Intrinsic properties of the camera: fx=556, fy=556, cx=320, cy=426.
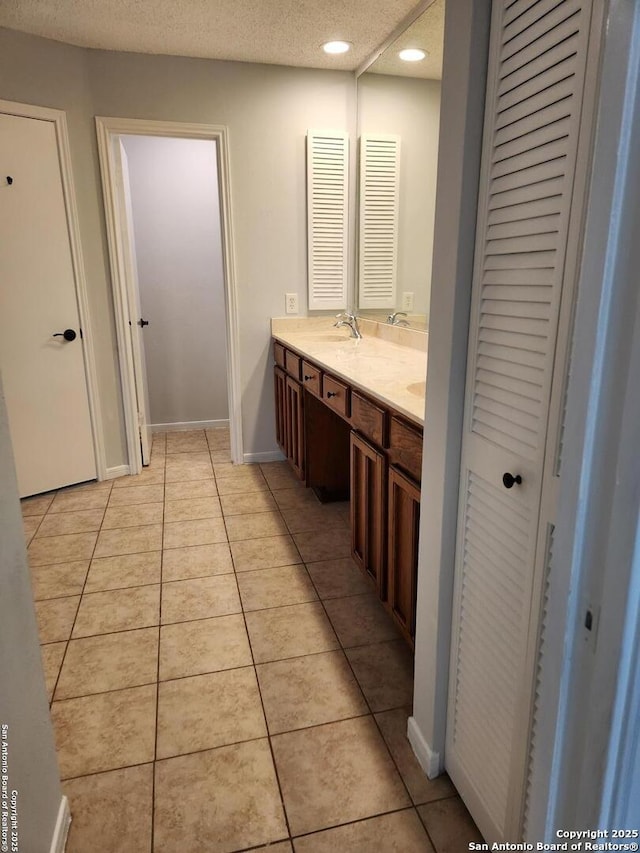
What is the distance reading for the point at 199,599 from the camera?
87.6 inches

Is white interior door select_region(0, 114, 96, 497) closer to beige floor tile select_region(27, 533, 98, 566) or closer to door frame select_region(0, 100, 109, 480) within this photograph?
door frame select_region(0, 100, 109, 480)

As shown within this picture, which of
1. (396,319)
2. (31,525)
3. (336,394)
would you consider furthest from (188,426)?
(336,394)

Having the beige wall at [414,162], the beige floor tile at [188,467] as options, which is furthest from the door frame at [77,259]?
the beige wall at [414,162]

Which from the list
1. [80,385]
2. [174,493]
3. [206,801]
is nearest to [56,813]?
[206,801]

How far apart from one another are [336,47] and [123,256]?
1.67 metres

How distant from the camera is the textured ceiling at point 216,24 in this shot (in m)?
2.52

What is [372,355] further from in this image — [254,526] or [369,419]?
[254,526]

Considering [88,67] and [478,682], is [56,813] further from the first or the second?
[88,67]

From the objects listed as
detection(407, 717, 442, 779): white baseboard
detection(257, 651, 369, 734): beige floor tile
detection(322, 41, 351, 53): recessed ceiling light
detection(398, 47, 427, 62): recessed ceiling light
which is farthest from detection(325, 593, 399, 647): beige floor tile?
detection(322, 41, 351, 53): recessed ceiling light

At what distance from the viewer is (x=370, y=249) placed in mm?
3428

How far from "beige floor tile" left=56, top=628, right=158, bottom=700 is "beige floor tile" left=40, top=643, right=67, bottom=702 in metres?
0.02

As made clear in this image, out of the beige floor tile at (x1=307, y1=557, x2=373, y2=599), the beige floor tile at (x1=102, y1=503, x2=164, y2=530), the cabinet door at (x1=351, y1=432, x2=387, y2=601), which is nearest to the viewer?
the cabinet door at (x1=351, y1=432, x2=387, y2=601)

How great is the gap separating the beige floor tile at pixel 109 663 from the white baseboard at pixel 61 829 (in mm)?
448

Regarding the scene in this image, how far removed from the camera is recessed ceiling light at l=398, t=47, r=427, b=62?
268 centimetres
